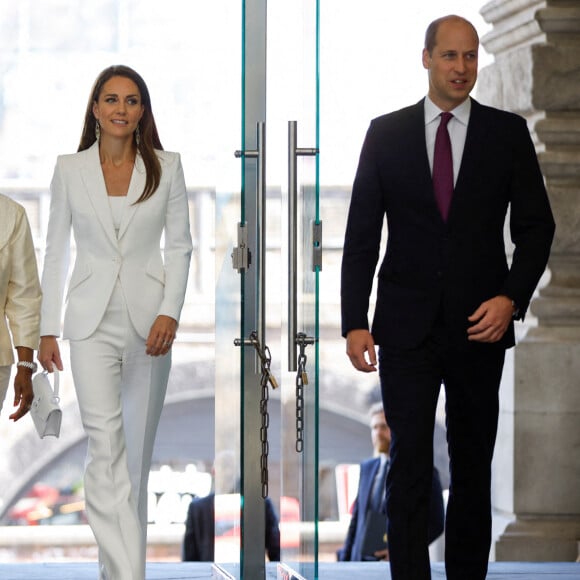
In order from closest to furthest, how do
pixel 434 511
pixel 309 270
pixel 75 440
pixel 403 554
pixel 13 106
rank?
pixel 403 554, pixel 309 270, pixel 434 511, pixel 13 106, pixel 75 440

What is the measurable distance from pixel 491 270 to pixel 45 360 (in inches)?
53.5

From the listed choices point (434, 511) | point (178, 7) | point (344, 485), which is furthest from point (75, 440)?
point (434, 511)

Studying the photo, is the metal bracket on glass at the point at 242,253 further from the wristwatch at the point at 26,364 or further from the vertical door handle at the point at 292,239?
the wristwatch at the point at 26,364

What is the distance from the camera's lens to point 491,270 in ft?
14.6

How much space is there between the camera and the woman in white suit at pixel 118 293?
4625 mm

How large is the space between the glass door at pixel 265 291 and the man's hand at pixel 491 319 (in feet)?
1.65

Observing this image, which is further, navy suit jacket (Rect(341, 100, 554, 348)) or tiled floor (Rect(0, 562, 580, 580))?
tiled floor (Rect(0, 562, 580, 580))

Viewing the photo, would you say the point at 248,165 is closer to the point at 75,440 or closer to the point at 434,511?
the point at 434,511

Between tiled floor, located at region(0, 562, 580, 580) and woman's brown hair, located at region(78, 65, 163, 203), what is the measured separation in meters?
1.48

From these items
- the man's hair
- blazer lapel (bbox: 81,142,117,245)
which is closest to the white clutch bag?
blazer lapel (bbox: 81,142,117,245)

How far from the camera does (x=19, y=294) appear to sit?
4426mm

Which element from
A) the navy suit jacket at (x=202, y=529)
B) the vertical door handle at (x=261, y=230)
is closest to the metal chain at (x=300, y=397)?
the vertical door handle at (x=261, y=230)

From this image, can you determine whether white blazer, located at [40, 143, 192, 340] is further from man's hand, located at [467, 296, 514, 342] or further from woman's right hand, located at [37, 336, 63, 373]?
man's hand, located at [467, 296, 514, 342]

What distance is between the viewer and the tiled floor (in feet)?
18.2
